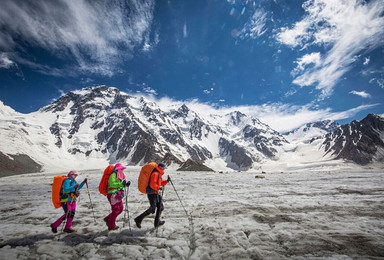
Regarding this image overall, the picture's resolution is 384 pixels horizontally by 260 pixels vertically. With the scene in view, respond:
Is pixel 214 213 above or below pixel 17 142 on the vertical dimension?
below

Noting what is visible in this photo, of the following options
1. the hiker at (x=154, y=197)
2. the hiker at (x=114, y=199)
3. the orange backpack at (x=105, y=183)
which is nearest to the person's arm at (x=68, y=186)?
the orange backpack at (x=105, y=183)

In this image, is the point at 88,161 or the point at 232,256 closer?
the point at 232,256

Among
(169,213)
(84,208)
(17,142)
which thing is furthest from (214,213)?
(17,142)

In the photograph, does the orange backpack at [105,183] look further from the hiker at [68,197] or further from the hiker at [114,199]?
→ the hiker at [68,197]

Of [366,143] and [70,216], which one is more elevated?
[366,143]

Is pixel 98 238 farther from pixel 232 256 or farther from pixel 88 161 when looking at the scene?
pixel 88 161

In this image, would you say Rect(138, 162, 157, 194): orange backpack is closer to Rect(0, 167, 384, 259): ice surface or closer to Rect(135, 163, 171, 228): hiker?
Rect(135, 163, 171, 228): hiker

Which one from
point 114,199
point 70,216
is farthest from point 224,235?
point 70,216

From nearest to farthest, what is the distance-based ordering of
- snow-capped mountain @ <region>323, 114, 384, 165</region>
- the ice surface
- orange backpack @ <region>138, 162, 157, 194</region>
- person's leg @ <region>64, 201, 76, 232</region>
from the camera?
the ice surface → person's leg @ <region>64, 201, 76, 232</region> → orange backpack @ <region>138, 162, 157, 194</region> → snow-capped mountain @ <region>323, 114, 384, 165</region>

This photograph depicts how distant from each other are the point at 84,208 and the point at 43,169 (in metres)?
135

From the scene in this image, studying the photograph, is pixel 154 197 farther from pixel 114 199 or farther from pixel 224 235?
pixel 224 235

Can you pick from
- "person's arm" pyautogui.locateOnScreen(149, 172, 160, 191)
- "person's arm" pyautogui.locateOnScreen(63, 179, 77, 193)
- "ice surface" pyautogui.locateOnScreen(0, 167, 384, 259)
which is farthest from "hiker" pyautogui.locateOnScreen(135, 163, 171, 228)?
"person's arm" pyautogui.locateOnScreen(63, 179, 77, 193)

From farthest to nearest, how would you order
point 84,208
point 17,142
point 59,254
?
point 17,142
point 84,208
point 59,254

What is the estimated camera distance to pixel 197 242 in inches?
219
